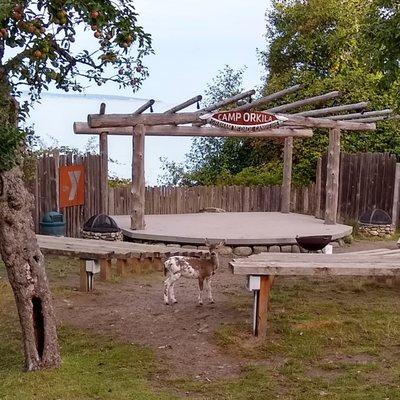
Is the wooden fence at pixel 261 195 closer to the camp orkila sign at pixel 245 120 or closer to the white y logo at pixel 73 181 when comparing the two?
the white y logo at pixel 73 181

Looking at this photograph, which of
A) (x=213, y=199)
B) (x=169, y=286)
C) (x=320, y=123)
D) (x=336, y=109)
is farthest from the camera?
(x=213, y=199)

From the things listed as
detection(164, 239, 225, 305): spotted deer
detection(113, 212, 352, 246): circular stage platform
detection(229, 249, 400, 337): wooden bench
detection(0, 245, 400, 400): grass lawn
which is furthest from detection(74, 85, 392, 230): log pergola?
detection(0, 245, 400, 400): grass lawn

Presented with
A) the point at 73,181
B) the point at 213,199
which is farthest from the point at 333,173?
the point at 73,181

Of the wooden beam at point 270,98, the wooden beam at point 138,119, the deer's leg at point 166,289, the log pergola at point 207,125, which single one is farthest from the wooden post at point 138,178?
the deer's leg at point 166,289

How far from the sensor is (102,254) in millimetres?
8789

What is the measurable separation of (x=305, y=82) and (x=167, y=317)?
44.2 feet

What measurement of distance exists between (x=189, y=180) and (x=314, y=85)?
191 inches

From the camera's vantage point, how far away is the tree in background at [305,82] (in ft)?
62.6

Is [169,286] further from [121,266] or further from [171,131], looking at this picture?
[171,131]

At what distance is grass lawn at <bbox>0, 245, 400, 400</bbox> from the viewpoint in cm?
572

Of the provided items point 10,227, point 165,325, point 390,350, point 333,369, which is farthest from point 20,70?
point 390,350

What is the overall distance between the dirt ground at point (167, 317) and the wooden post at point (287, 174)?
22.1 feet

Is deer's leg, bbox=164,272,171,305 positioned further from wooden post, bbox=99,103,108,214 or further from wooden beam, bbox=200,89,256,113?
wooden post, bbox=99,103,108,214

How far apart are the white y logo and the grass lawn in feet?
18.2
